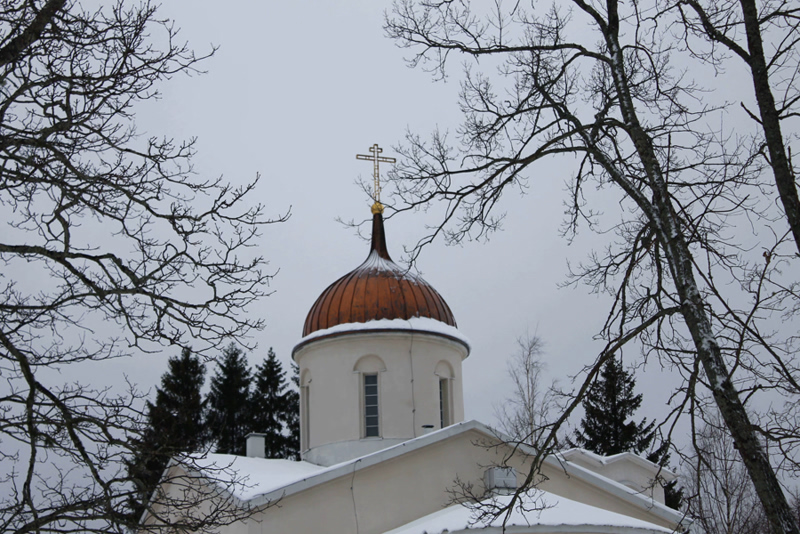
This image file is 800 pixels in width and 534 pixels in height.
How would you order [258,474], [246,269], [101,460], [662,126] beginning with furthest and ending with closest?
[258,474] → [662,126] → [246,269] → [101,460]

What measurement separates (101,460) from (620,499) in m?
11.7

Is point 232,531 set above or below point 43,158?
below

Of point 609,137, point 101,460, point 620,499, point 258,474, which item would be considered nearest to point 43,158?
point 101,460

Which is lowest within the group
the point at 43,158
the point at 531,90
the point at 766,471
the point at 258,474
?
the point at 766,471

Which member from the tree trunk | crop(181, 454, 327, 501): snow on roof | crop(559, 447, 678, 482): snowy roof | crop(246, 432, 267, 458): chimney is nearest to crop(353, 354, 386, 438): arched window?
crop(181, 454, 327, 501): snow on roof

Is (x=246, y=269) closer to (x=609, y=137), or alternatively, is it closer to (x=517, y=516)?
(x=609, y=137)

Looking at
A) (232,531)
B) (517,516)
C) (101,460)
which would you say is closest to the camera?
(101,460)

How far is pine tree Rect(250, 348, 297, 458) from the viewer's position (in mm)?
34344

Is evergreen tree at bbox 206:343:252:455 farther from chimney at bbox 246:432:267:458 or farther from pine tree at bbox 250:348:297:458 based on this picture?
chimney at bbox 246:432:267:458

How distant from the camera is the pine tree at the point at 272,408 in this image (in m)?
34.3

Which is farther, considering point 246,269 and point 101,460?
point 246,269

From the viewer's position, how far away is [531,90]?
8922mm

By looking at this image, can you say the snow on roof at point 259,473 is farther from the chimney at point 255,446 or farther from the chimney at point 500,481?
the chimney at point 500,481

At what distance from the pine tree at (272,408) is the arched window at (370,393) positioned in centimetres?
1647
